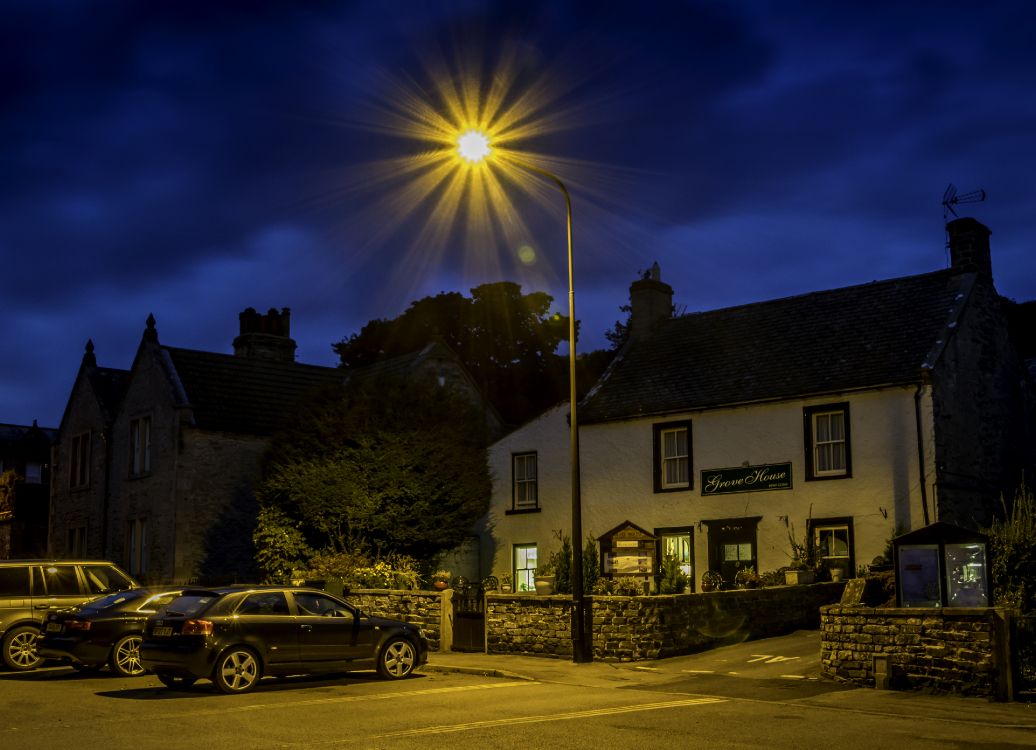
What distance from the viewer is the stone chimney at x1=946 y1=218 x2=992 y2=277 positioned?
30.3 meters

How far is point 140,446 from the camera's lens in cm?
3797

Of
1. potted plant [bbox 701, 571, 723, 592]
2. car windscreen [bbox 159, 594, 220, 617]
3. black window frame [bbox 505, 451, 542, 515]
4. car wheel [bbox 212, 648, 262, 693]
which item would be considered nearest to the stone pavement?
potted plant [bbox 701, 571, 723, 592]

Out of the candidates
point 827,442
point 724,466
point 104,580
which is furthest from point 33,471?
point 827,442

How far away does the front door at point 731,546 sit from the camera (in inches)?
1173

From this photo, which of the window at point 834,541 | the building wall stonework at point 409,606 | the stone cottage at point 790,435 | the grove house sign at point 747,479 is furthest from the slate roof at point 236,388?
the window at point 834,541

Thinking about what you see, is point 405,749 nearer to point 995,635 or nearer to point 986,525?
point 995,635

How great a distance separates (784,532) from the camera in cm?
2916

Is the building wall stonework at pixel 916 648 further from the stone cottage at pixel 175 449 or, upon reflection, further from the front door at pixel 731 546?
the stone cottage at pixel 175 449

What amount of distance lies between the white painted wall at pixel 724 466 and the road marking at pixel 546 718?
1293 centimetres

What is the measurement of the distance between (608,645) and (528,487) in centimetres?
1421

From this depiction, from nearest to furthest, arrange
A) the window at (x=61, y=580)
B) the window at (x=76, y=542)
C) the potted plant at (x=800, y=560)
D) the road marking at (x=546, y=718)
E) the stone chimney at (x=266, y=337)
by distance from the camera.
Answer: the road marking at (x=546, y=718)
the window at (x=61, y=580)
the potted plant at (x=800, y=560)
the window at (x=76, y=542)
the stone chimney at (x=266, y=337)

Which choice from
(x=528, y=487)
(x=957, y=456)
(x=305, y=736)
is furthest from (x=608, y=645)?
(x=528, y=487)

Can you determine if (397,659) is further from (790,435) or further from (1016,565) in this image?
(790,435)

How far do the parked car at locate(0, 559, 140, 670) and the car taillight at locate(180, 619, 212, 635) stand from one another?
5.04m
